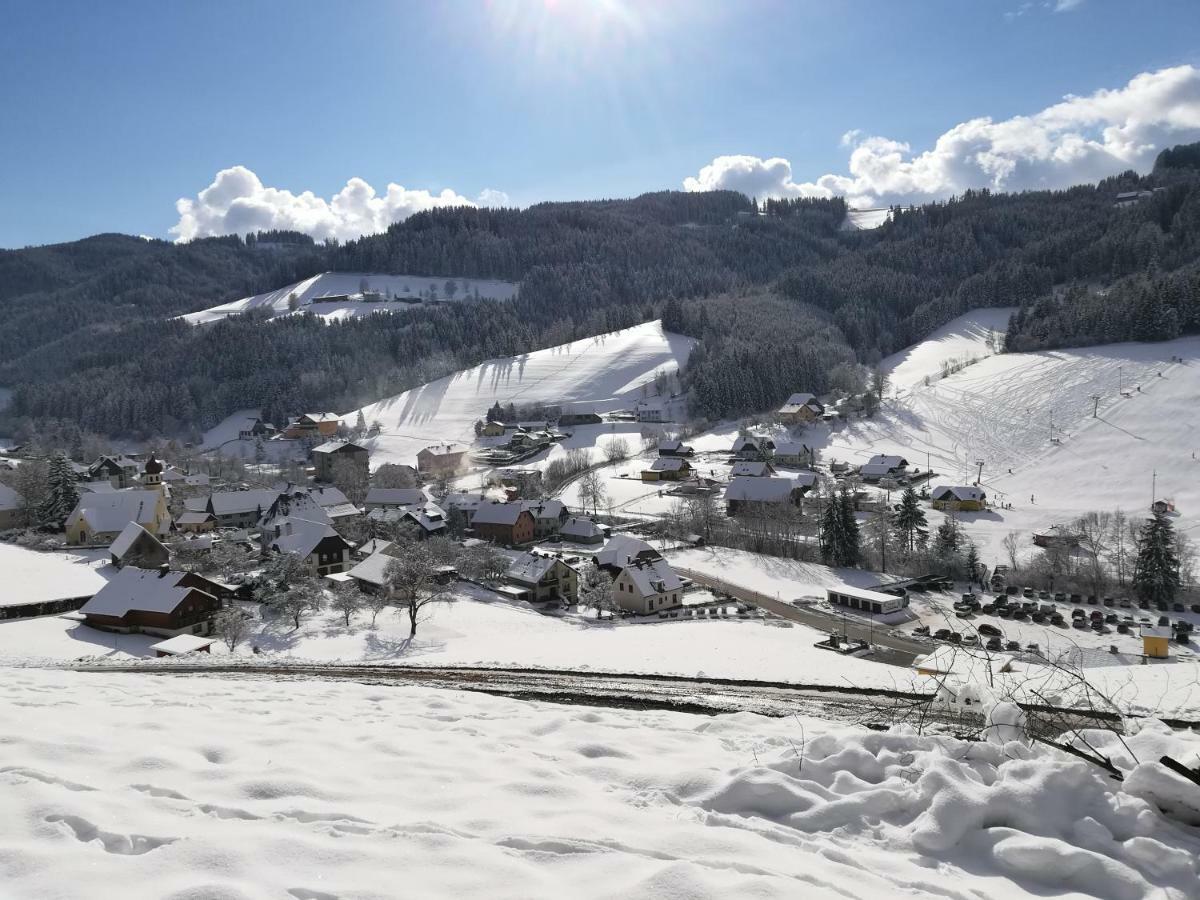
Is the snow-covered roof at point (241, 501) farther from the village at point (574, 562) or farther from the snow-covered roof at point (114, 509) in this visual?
Result: the snow-covered roof at point (114, 509)

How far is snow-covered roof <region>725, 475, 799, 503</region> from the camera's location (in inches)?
2126

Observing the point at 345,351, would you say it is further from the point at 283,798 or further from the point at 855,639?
the point at 283,798

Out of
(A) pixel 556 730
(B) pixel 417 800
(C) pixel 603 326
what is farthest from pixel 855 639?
(C) pixel 603 326

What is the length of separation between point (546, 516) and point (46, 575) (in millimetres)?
30465

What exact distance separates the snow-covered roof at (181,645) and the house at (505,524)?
92.7 ft

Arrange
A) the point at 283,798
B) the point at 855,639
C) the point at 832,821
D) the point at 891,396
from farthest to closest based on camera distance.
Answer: the point at 891,396
the point at 855,639
the point at 283,798
the point at 832,821

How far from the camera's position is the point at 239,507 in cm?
5138

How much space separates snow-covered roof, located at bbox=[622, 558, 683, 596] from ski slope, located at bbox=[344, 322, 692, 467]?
51.3 meters

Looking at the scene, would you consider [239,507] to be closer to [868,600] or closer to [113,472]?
[113,472]

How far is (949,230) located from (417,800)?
196152mm

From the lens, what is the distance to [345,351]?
433 feet

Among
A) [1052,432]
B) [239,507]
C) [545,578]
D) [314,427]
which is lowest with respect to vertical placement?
[545,578]

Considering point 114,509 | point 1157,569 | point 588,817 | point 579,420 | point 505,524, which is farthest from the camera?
point 579,420

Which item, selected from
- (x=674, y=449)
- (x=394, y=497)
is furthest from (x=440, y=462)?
(x=674, y=449)
